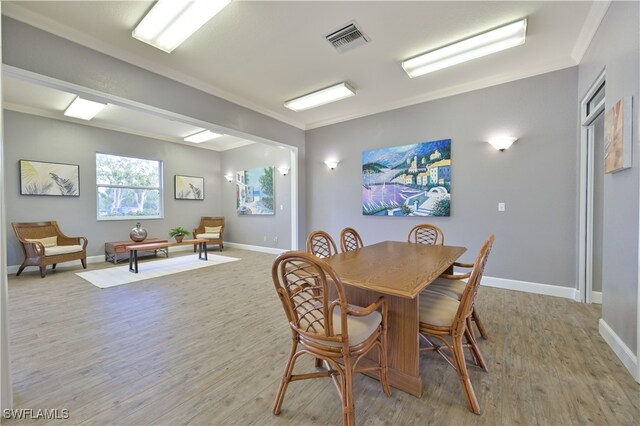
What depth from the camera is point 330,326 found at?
128cm

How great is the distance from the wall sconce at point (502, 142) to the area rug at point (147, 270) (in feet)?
16.4

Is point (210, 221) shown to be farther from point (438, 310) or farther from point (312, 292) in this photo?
point (438, 310)

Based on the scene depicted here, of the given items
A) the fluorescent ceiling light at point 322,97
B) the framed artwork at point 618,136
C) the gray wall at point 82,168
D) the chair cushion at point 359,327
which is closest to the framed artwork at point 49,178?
the gray wall at point 82,168

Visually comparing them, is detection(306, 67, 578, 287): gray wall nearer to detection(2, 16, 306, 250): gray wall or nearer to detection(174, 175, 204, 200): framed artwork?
detection(2, 16, 306, 250): gray wall

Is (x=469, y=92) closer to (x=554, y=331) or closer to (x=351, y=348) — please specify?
(x=554, y=331)

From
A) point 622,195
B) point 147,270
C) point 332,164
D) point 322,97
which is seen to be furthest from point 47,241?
point 622,195

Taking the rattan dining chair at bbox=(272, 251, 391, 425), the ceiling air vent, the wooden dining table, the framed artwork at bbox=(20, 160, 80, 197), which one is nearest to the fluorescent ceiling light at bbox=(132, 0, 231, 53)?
the ceiling air vent

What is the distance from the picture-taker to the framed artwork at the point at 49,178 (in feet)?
14.9

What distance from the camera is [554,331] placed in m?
2.32

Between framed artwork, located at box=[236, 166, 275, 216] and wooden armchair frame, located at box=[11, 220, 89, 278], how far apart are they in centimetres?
325

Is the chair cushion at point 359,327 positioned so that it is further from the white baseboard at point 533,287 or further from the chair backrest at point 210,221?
the chair backrest at point 210,221

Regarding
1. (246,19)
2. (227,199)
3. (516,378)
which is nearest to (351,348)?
(516,378)

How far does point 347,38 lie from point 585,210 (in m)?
3.25

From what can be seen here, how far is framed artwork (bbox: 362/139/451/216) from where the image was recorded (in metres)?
3.83
